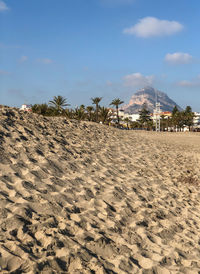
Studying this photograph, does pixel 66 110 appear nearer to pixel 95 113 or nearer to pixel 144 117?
pixel 95 113

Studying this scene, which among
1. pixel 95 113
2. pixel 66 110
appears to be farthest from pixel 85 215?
pixel 95 113

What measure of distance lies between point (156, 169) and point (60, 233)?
654cm

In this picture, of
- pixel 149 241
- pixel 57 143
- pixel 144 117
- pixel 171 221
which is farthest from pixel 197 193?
pixel 144 117

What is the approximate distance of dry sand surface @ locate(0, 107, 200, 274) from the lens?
3.37 metres

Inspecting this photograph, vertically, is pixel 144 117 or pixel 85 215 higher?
pixel 144 117

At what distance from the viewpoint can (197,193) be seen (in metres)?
7.64

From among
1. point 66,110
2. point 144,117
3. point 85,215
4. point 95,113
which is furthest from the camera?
point 144,117

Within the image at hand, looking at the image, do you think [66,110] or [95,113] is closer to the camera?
[66,110]

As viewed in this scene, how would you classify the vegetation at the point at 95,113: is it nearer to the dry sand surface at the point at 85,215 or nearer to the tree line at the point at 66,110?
the tree line at the point at 66,110

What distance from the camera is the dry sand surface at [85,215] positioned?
3.37m

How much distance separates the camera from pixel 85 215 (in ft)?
14.8

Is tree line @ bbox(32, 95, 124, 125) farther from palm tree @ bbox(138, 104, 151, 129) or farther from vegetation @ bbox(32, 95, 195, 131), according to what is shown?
palm tree @ bbox(138, 104, 151, 129)

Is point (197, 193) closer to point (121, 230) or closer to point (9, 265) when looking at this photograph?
point (121, 230)

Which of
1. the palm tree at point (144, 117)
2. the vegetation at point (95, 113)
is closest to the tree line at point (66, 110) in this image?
the vegetation at point (95, 113)
